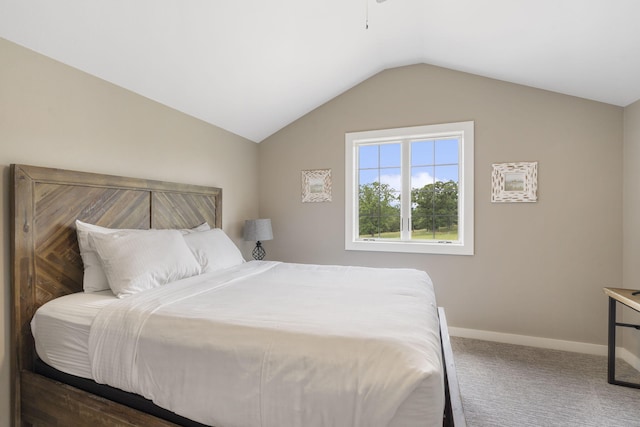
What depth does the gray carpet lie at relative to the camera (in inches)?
74.7

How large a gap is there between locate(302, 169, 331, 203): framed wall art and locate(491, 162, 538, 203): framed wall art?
177 cm

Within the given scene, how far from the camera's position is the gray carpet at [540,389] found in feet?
6.23

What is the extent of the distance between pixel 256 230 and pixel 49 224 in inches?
73.5

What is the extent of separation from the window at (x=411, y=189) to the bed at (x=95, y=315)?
4.27 ft

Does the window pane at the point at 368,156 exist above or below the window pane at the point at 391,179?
above

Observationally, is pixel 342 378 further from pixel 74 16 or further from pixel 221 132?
pixel 221 132

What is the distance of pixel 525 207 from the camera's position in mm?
2945

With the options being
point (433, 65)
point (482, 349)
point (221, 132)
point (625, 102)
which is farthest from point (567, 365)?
point (221, 132)

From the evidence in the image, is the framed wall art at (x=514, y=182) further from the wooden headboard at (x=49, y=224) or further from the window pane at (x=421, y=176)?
the wooden headboard at (x=49, y=224)

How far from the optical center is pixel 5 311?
1.62 m

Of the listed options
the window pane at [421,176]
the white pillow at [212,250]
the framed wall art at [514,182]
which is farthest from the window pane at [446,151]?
the white pillow at [212,250]

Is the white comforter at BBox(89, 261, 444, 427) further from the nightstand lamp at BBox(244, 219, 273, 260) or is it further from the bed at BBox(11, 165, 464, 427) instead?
the nightstand lamp at BBox(244, 219, 273, 260)

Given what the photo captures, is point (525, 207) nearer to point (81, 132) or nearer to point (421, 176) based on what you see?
point (421, 176)

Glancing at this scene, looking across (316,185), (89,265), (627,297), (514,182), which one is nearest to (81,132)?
(89,265)
